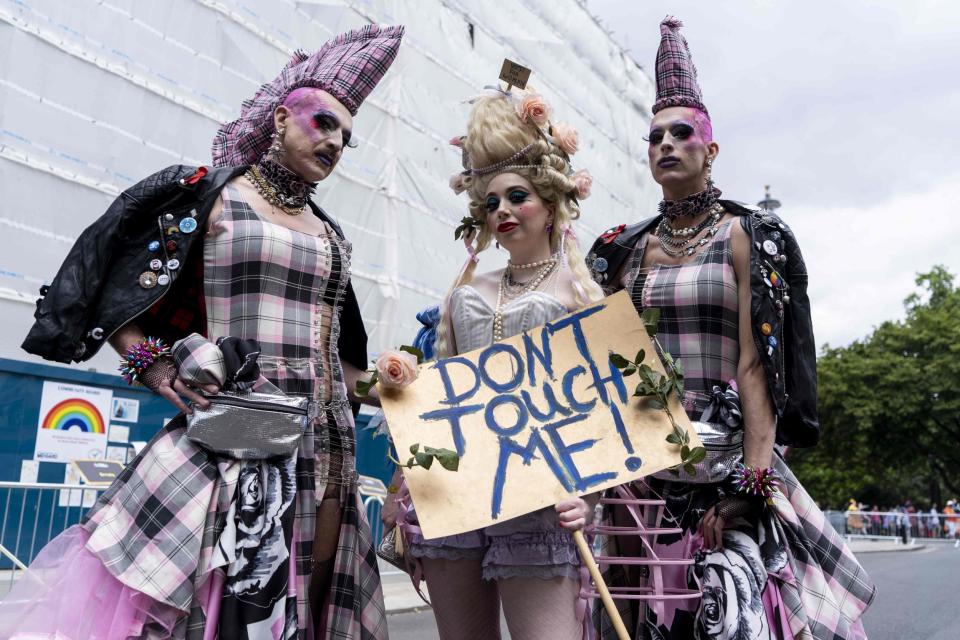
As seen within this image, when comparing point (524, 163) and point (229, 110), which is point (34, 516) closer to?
point (229, 110)

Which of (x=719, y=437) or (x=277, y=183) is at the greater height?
(x=277, y=183)

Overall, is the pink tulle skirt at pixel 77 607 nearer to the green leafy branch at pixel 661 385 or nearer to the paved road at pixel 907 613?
the green leafy branch at pixel 661 385

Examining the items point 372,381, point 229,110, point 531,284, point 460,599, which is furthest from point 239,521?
point 229,110

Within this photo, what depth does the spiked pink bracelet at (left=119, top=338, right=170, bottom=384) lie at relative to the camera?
260 centimetres

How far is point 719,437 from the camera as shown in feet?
8.96

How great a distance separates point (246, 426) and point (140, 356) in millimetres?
400

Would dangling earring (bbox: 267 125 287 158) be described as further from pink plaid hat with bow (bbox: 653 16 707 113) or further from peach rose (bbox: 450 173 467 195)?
pink plaid hat with bow (bbox: 653 16 707 113)

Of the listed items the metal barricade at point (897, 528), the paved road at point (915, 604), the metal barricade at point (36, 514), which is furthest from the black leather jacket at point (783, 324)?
the metal barricade at point (897, 528)

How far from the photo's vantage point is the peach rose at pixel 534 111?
2.88 m

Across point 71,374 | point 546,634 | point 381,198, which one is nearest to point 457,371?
point 546,634

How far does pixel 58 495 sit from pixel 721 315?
7.26 meters

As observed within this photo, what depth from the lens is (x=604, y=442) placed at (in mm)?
2527

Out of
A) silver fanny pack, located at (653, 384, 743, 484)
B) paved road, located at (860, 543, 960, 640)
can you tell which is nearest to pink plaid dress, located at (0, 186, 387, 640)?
silver fanny pack, located at (653, 384, 743, 484)

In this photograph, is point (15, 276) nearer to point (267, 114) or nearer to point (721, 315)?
point (267, 114)
